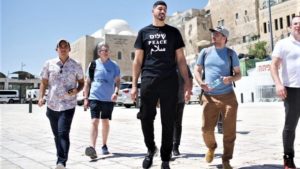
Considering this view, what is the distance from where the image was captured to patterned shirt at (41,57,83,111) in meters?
4.53

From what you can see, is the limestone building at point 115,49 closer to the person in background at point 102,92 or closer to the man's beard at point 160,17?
the person in background at point 102,92

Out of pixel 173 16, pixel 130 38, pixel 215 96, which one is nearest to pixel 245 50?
pixel 130 38

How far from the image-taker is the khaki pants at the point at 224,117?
14.5 ft

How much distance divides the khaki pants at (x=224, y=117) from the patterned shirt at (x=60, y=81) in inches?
69.6

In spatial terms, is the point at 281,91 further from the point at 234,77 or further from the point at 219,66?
the point at 219,66

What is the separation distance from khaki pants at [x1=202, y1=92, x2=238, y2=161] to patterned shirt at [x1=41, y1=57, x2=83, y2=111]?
1768 millimetres

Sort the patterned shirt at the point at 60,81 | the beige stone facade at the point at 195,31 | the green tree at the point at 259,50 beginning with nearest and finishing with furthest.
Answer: the patterned shirt at the point at 60,81 < the green tree at the point at 259,50 < the beige stone facade at the point at 195,31

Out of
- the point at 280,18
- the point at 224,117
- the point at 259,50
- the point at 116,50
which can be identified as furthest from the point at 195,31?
Answer: the point at 224,117

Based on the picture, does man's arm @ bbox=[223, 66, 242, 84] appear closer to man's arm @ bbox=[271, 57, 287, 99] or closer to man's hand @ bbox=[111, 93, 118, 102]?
man's arm @ bbox=[271, 57, 287, 99]

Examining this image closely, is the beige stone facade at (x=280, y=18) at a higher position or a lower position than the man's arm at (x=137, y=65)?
higher

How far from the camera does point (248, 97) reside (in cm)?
3100

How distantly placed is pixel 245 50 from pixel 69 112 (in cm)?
5301

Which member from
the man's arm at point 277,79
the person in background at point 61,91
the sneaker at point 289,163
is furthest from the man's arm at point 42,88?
the sneaker at point 289,163

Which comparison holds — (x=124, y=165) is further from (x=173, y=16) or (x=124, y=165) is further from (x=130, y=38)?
(x=173, y=16)
